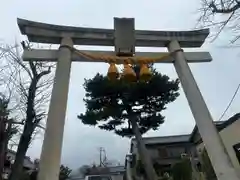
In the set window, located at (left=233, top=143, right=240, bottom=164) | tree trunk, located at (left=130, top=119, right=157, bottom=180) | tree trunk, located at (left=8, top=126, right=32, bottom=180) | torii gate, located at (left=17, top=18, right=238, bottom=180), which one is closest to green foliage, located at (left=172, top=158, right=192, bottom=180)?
tree trunk, located at (left=130, top=119, right=157, bottom=180)

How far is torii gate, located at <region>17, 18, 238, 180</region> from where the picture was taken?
5117 millimetres

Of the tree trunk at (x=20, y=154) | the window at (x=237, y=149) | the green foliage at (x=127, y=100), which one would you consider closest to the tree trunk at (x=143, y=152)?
the green foliage at (x=127, y=100)

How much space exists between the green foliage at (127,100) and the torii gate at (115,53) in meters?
10.1

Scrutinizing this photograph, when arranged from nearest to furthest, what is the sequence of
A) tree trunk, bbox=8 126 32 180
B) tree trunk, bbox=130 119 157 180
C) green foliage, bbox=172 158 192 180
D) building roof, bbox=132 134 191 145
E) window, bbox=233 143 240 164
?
tree trunk, bbox=8 126 32 180 → window, bbox=233 143 240 164 → green foliage, bbox=172 158 192 180 → tree trunk, bbox=130 119 157 180 → building roof, bbox=132 134 191 145

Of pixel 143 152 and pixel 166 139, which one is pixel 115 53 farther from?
pixel 166 139

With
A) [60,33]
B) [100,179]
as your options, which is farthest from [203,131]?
[100,179]

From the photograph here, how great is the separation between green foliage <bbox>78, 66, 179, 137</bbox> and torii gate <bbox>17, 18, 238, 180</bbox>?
33.2ft

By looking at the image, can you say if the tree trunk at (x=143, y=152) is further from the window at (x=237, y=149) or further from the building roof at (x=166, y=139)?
the building roof at (x=166, y=139)

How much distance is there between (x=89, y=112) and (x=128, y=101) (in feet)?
8.79

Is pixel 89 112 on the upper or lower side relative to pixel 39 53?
upper

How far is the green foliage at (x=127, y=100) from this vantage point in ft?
58.0

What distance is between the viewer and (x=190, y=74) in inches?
251

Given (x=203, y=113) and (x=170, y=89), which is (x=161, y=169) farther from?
(x=203, y=113)

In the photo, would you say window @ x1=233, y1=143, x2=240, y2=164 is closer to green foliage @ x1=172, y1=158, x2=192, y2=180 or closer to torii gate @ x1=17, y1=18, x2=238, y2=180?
green foliage @ x1=172, y1=158, x2=192, y2=180
